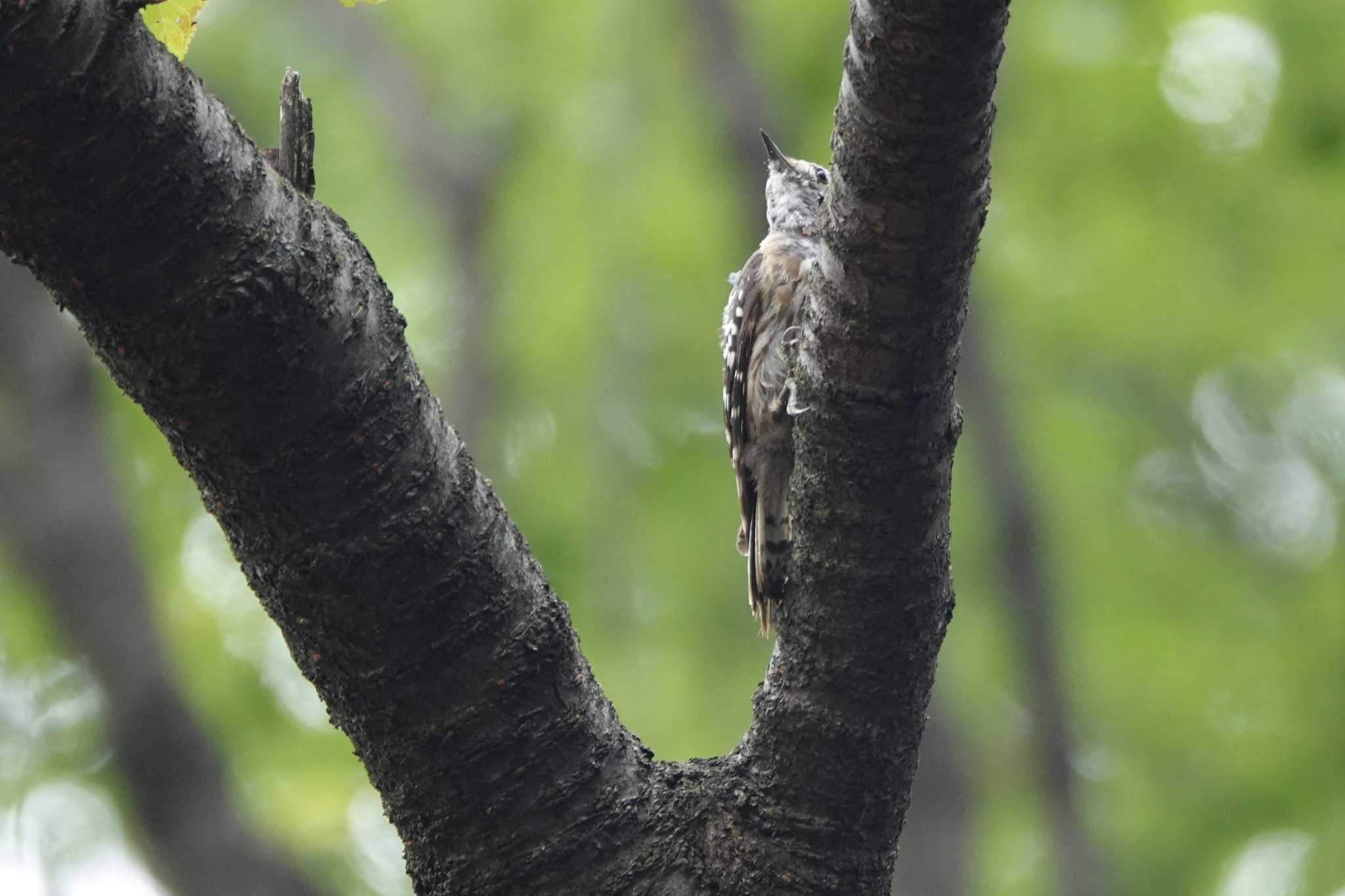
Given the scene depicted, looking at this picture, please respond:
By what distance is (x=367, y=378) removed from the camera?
233 cm

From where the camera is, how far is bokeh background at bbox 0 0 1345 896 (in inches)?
317

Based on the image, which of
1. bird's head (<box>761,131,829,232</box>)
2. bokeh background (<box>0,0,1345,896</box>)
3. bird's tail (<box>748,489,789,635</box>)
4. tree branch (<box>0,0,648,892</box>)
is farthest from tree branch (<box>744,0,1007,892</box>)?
bokeh background (<box>0,0,1345,896</box>)

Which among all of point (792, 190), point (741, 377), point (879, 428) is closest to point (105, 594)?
point (741, 377)

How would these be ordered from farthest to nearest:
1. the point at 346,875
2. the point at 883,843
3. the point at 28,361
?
1. the point at 346,875
2. the point at 28,361
3. the point at 883,843

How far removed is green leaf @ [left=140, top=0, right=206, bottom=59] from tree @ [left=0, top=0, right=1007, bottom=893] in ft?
0.73

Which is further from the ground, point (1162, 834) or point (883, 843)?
point (1162, 834)

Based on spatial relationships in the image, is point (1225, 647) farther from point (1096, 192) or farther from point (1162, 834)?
point (1096, 192)

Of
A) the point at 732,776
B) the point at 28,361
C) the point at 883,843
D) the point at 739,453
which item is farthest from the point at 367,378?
the point at 28,361

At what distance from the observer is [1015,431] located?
7.36 metres

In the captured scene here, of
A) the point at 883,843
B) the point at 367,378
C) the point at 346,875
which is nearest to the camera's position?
the point at 367,378

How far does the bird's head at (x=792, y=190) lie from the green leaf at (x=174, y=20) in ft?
13.0

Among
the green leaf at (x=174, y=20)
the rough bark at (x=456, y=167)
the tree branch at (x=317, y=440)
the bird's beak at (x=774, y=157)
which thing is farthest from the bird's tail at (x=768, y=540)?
the rough bark at (x=456, y=167)

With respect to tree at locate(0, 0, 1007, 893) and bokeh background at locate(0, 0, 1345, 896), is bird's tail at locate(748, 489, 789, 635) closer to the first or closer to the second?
tree at locate(0, 0, 1007, 893)

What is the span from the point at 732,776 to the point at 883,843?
0.32 meters
